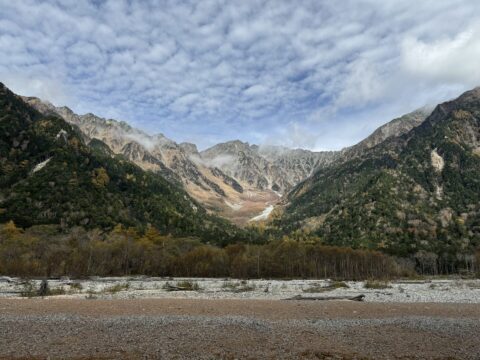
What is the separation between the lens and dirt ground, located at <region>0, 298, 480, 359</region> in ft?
53.4

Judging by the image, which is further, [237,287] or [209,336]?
[237,287]

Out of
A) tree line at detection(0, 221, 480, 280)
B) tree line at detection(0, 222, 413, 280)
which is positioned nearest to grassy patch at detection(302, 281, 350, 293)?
tree line at detection(0, 222, 413, 280)

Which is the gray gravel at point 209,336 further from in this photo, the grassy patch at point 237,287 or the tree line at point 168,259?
the tree line at point 168,259

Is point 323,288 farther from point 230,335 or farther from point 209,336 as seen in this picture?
point 209,336

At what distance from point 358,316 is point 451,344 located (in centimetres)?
1017

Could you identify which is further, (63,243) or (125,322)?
(63,243)

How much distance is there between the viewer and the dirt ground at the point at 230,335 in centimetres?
1627

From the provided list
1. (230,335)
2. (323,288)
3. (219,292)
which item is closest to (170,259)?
(323,288)

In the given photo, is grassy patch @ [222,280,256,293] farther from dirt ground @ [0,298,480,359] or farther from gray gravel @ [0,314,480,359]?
gray gravel @ [0,314,480,359]

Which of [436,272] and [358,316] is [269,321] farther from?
[436,272]

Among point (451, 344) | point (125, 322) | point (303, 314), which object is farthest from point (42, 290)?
point (451, 344)

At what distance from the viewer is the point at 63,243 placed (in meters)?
115

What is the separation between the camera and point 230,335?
2006cm

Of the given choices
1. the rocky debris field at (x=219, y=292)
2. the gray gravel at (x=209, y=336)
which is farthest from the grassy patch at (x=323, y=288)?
the gray gravel at (x=209, y=336)
